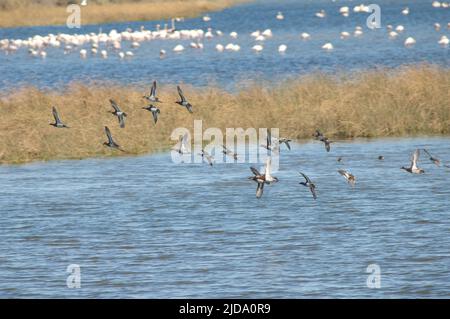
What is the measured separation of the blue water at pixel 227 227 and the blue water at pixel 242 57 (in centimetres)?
536

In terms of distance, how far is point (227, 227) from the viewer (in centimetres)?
1870

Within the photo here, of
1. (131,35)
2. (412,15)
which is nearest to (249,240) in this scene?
(131,35)

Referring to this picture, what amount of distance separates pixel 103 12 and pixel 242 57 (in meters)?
26.7

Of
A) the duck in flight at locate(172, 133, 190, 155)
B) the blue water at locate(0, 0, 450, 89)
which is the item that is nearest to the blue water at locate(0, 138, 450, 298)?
the duck in flight at locate(172, 133, 190, 155)

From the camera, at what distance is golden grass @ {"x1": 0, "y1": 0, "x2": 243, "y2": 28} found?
238ft

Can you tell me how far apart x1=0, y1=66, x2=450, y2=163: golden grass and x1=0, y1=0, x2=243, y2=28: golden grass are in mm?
46841

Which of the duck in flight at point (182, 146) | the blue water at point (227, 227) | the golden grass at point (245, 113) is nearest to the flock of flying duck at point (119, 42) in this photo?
the golden grass at point (245, 113)

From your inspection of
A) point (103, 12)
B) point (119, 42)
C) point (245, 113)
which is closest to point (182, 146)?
point (245, 113)

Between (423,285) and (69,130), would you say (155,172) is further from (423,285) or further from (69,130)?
(423,285)

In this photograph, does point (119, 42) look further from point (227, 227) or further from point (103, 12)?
point (227, 227)

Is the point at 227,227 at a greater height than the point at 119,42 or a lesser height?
lesser

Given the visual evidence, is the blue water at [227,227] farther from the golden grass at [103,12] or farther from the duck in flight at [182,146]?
the golden grass at [103,12]

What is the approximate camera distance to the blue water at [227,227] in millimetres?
15273
